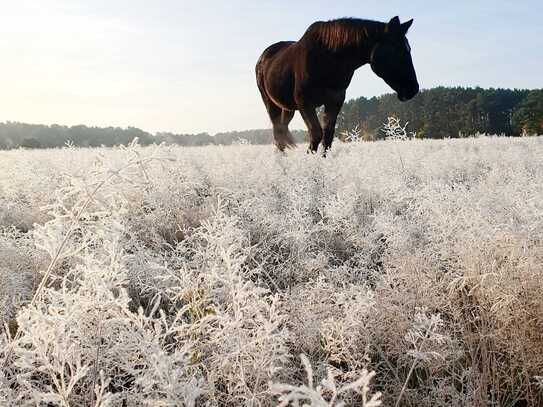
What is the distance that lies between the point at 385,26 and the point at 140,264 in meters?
5.73

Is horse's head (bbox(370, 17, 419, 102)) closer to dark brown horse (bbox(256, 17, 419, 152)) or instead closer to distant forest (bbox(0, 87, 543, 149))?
dark brown horse (bbox(256, 17, 419, 152))

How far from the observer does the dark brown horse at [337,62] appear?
278 inches

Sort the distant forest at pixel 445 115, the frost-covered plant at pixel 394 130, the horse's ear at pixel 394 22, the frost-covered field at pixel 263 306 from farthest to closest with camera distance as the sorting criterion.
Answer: the distant forest at pixel 445 115
the horse's ear at pixel 394 22
the frost-covered plant at pixel 394 130
the frost-covered field at pixel 263 306

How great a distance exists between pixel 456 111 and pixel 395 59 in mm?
70233

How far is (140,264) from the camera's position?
2865 mm

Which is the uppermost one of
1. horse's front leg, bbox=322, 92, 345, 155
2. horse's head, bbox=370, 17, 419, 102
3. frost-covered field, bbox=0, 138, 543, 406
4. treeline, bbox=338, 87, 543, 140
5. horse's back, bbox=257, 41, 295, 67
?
treeline, bbox=338, 87, 543, 140

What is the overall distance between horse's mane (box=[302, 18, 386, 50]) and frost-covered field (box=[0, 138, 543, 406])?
11.8 ft

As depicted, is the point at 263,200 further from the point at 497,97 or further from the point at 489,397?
the point at 497,97

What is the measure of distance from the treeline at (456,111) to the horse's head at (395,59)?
182 ft

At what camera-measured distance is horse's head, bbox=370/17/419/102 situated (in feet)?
22.8

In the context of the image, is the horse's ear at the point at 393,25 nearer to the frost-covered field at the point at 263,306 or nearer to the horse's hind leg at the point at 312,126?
the horse's hind leg at the point at 312,126

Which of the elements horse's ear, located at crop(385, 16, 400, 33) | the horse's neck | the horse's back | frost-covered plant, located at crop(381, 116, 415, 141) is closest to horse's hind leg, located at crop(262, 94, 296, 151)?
the horse's back

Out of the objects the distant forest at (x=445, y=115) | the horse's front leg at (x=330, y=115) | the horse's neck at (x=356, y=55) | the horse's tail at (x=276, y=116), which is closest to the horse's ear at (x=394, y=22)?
the horse's neck at (x=356, y=55)

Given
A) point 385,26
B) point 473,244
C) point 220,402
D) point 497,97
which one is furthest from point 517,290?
point 497,97
